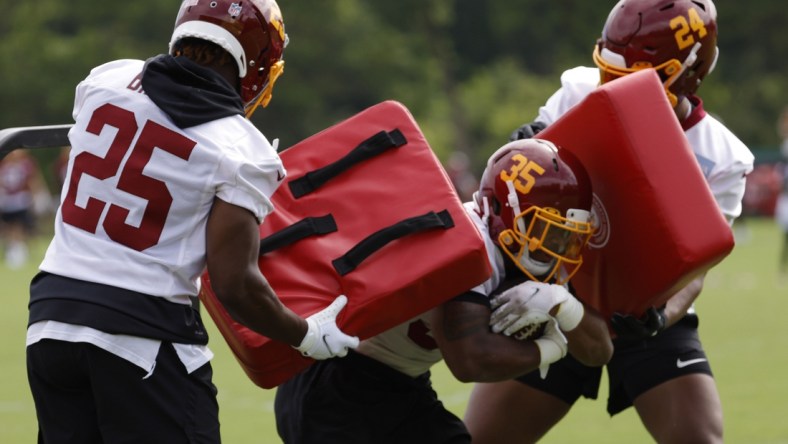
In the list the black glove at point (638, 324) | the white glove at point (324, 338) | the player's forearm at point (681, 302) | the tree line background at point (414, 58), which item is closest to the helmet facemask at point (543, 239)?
the black glove at point (638, 324)

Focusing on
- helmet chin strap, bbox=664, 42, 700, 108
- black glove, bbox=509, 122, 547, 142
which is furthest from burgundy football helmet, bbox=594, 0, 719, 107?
black glove, bbox=509, 122, 547, 142

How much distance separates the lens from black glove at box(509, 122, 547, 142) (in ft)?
15.5

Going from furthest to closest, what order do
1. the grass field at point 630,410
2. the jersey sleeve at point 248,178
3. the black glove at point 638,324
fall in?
the grass field at point 630,410, the black glove at point 638,324, the jersey sleeve at point 248,178

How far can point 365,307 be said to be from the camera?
12.4 ft

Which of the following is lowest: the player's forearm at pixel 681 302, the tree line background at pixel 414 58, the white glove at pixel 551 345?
the tree line background at pixel 414 58

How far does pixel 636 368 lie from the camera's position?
489 centimetres

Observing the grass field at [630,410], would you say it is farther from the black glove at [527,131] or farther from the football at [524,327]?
the football at [524,327]

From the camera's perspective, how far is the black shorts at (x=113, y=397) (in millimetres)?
3533

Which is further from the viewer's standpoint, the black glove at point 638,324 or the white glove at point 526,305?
the black glove at point 638,324

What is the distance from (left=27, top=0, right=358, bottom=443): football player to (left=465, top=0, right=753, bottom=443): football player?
4.82ft

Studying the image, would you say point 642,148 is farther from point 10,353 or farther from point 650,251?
point 10,353

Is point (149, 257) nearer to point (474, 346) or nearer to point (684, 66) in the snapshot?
point (474, 346)

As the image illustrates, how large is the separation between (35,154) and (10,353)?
24.5 meters

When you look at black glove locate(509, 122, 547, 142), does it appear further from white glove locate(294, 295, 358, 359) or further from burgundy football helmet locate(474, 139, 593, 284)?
white glove locate(294, 295, 358, 359)
